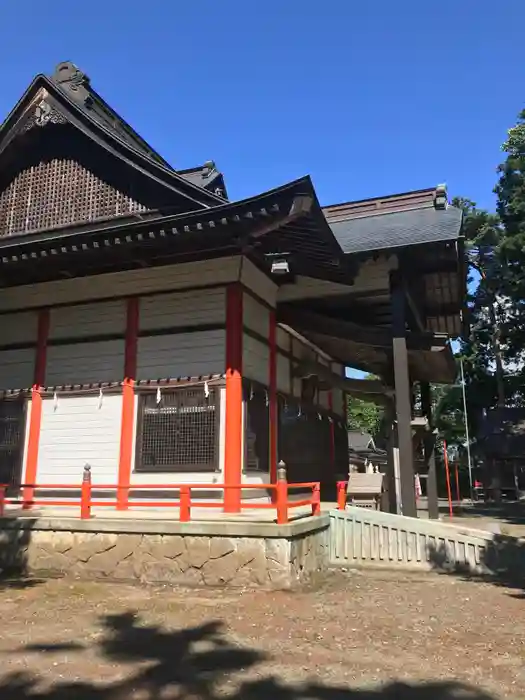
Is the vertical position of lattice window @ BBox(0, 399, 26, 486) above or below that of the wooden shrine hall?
below

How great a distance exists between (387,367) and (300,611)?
348 inches

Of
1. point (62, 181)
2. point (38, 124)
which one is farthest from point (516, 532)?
point (38, 124)

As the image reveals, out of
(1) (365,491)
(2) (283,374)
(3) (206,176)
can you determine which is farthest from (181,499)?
(1) (365,491)

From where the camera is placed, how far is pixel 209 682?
4.55 metres

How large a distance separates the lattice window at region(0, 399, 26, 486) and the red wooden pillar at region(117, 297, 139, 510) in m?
2.39

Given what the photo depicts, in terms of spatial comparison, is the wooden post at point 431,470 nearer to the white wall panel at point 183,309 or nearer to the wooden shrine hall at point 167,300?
the wooden shrine hall at point 167,300

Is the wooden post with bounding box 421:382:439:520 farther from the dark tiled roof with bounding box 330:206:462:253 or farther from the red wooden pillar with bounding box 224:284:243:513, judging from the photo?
the red wooden pillar with bounding box 224:284:243:513

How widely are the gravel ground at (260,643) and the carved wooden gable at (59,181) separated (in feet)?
23.2

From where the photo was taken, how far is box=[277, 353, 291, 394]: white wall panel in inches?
503

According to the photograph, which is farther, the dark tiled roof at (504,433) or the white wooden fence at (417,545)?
the dark tiled roof at (504,433)

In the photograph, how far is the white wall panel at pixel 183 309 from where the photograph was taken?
34.9 feet

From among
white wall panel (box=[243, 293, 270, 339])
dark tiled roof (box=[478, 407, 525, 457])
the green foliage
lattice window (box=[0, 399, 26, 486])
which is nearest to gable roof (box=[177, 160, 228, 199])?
white wall panel (box=[243, 293, 270, 339])

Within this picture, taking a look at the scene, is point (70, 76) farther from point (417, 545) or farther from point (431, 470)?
point (431, 470)

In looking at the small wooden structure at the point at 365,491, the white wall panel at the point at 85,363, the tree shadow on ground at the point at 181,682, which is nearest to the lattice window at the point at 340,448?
the small wooden structure at the point at 365,491
